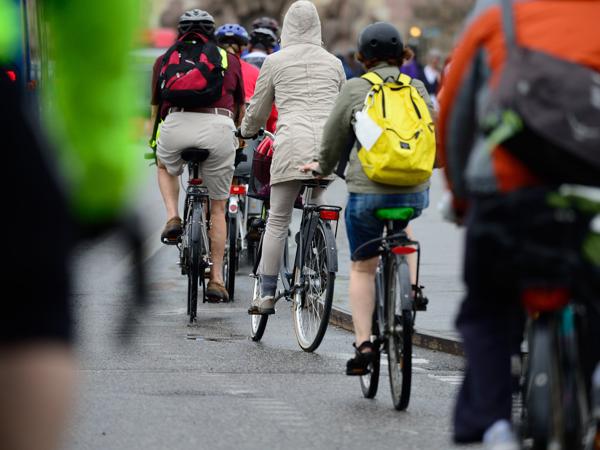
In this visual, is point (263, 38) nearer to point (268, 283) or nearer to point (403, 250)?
point (268, 283)

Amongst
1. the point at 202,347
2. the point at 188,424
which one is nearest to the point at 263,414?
the point at 188,424

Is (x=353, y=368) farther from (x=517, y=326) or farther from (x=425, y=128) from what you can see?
(x=517, y=326)

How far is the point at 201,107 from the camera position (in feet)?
34.4

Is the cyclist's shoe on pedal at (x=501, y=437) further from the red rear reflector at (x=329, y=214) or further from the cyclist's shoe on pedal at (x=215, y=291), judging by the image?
the cyclist's shoe on pedal at (x=215, y=291)

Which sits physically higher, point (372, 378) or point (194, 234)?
point (372, 378)

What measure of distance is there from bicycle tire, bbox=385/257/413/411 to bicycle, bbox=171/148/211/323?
127 inches

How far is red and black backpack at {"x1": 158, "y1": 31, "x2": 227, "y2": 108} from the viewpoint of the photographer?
10250 mm

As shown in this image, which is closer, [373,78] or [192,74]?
[373,78]

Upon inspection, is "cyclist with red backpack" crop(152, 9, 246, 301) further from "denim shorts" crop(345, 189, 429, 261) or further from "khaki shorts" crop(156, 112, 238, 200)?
"denim shorts" crop(345, 189, 429, 261)

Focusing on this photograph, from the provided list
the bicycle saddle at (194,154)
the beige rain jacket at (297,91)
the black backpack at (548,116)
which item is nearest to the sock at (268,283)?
the beige rain jacket at (297,91)

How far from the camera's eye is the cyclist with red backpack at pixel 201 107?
33.8 feet

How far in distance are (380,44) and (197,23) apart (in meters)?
3.56

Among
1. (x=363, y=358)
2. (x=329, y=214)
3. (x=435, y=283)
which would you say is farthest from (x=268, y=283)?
(x=435, y=283)

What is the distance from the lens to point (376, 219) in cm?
703
